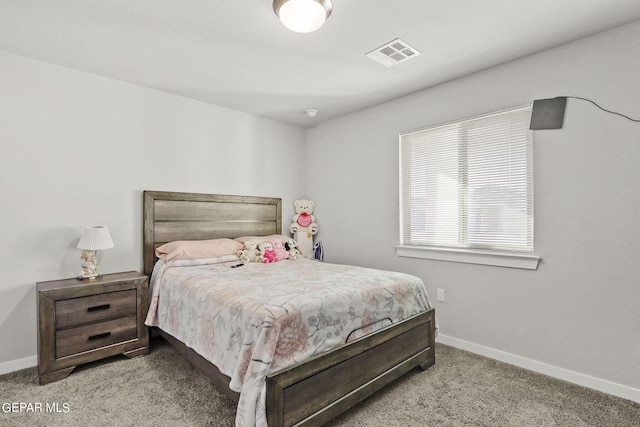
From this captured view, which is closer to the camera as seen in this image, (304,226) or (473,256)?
(473,256)

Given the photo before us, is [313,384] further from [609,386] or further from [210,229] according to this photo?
[210,229]

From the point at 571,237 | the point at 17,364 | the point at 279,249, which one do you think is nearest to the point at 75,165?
the point at 17,364

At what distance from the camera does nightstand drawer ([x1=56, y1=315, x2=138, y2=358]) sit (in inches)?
91.0

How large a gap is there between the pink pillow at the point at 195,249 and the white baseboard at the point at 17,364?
3.86ft

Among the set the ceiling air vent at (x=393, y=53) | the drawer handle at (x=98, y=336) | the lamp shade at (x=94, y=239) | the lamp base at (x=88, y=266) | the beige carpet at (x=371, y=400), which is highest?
the ceiling air vent at (x=393, y=53)

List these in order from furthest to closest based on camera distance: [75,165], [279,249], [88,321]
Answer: [279,249] < [75,165] < [88,321]

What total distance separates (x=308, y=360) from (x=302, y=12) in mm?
1876

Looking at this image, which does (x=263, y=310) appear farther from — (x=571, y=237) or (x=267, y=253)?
(x=571, y=237)

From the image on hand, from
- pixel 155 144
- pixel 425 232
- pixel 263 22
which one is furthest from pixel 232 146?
pixel 425 232

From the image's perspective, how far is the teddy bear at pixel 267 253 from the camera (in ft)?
10.5

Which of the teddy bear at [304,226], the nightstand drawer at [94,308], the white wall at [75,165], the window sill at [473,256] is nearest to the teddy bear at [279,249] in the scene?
the teddy bear at [304,226]

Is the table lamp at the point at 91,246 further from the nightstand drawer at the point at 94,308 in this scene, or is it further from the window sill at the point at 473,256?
the window sill at the point at 473,256

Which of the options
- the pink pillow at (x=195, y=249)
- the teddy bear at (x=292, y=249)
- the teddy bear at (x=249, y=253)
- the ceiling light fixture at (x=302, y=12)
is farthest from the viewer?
the teddy bear at (x=292, y=249)

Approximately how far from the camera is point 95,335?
245 centimetres
